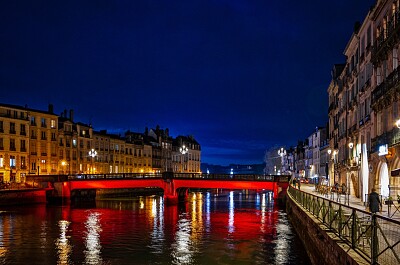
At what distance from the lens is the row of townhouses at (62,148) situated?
314 ft

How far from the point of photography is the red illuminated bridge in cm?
8419

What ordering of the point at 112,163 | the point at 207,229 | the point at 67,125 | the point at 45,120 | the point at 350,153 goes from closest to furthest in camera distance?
the point at 207,229 → the point at 350,153 → the point at 45,120 → the point at 67,125 → the point at 112,163

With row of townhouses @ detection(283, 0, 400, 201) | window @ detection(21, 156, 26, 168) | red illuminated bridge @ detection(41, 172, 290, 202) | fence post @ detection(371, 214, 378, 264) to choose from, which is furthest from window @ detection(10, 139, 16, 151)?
fence post @ detection(371, 214, 378, 264)

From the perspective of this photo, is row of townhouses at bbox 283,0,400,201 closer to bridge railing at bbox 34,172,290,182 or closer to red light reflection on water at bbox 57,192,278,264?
red light reflection on water at bbox 57,192,278,264

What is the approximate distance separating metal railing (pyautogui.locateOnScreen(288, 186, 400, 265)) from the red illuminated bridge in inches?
2418

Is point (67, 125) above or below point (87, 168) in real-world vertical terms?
above

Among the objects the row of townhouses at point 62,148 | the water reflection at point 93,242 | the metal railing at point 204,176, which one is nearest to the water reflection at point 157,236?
the water reflection at point 93,242

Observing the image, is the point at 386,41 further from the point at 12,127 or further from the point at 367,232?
the point at 12,127

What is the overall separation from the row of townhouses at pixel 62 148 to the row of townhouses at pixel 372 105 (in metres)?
40.2

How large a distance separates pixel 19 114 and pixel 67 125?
56.5 feet

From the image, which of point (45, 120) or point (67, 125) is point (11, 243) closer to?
point (45, 120)

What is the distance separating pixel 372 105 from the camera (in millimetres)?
41594

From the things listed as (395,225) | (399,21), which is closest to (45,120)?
(399,21)

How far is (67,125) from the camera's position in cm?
11475
